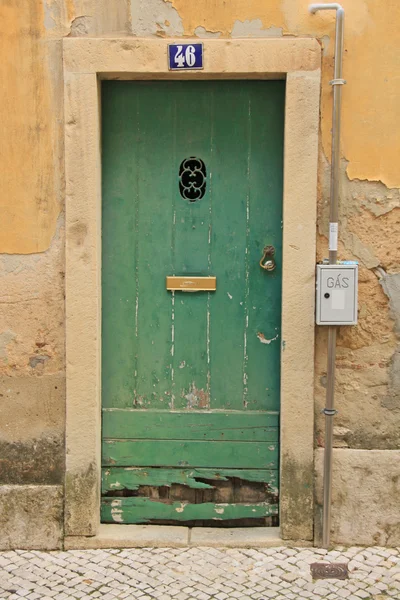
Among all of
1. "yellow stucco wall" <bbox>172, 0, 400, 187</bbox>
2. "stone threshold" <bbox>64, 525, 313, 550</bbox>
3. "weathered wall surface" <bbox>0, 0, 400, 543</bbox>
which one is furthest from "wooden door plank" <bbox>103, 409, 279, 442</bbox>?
"yellow stucco wall" <bbox>172, 0, 400, 187</bbox>

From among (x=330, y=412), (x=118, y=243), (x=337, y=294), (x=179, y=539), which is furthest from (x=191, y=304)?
(x=179, y=539)

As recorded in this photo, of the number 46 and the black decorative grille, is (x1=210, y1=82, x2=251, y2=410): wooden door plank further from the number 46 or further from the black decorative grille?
the number 46

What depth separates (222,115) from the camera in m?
3.77

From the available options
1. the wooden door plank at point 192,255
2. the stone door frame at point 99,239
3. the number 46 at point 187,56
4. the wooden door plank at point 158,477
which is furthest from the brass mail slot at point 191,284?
the number 46 at point 187,56

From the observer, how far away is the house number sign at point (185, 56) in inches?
140

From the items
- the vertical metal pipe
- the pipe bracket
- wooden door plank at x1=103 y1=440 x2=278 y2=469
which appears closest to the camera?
the vertical metal pipe

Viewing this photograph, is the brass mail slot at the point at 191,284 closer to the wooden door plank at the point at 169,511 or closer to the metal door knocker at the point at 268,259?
the metal door knocker at the point at 268,259

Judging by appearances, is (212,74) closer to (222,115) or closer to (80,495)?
(222,115)

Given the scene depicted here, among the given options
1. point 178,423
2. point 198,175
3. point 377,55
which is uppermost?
point 377,55

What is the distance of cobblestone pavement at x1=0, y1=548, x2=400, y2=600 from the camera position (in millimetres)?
3283

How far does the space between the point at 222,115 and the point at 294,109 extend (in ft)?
1.32

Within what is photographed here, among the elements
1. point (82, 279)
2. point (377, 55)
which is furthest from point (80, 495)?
point (377, 55)

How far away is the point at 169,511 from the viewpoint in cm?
390

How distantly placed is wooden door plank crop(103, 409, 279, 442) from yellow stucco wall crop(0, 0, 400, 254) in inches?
49.7
